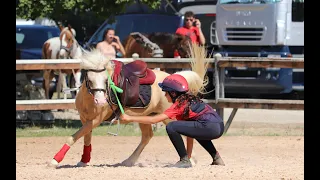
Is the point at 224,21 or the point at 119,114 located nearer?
the point at 119,114

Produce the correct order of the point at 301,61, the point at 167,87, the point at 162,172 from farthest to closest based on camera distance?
the point at 301,61
the point at 167,87
the point at 162,172

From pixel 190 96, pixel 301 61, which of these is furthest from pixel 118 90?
pixel 301 61

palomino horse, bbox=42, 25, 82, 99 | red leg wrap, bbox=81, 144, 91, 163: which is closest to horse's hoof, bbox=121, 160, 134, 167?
red leg wrap, bbox=81, 144, 91, 163

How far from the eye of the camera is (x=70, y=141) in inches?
387

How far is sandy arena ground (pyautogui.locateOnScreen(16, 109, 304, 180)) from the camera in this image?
28.7 feet

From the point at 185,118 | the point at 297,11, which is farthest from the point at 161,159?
the point at 297,11

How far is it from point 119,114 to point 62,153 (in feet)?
2.96

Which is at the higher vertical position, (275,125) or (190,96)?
(190,96)

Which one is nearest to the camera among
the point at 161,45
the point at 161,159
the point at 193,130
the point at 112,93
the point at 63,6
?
the point at 193,130

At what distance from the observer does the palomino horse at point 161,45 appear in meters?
16.6

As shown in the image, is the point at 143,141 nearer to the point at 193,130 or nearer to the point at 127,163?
the point at 127,163

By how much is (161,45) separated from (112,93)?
7.57 metres

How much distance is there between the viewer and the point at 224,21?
18547mm

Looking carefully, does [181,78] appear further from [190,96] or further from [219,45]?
[219,45]
